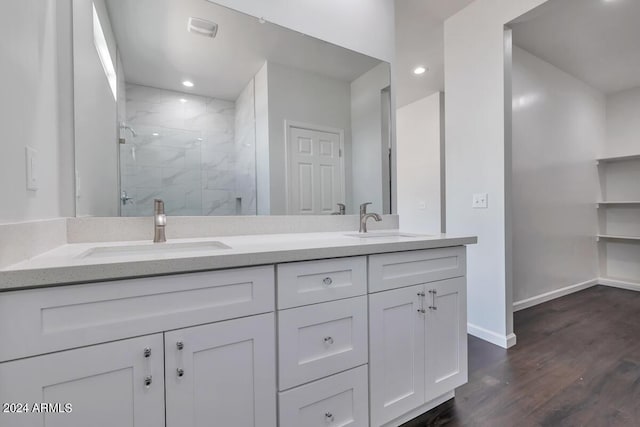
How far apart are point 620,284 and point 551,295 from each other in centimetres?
135

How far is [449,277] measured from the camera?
1406mm

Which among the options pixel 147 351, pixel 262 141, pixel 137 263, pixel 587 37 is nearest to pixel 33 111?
pixel 137 263

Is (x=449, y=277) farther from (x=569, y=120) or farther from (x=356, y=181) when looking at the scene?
(x=569, y=120)

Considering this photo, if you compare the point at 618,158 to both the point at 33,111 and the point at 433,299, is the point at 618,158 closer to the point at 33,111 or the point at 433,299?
the point at 433,299

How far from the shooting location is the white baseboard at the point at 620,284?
3535mm

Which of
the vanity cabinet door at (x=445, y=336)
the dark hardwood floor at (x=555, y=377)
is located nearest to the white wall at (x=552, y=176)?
the dark hardwood floor at (x=555, y=377)

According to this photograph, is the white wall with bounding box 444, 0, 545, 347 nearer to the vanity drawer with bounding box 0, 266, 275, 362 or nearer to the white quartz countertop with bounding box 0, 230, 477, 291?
the white quartz countertop with bounding box 0, 230, 477, 291

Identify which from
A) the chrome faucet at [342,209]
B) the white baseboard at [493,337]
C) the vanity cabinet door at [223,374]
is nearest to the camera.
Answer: the vanity cabinet door at [223,374]

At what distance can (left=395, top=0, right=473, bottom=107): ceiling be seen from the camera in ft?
7.79

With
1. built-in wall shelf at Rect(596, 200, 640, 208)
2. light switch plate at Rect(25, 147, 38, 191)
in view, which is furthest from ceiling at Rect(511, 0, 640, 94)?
light switch plate at Rect(25, 147, 38, 191)

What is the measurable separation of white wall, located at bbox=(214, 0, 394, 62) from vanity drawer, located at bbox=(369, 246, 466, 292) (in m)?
1.45

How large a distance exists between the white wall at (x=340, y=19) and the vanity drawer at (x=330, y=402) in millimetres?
1828

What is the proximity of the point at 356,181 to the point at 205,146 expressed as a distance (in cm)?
98

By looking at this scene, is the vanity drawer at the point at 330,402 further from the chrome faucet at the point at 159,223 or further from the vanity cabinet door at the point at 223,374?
the chrome faucet at the point at 159,223
